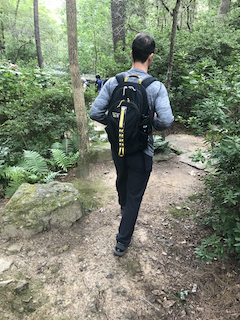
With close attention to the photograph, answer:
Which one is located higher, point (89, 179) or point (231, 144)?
point (231, 144)

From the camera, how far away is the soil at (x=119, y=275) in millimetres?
1870

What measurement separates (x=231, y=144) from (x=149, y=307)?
172cm

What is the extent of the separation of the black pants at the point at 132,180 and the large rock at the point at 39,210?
3.12ft

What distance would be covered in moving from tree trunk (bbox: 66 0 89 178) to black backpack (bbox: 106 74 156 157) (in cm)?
218

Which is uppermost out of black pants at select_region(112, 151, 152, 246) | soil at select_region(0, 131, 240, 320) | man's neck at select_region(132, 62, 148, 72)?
man's neck at select_region(132, 62, 148, 72)

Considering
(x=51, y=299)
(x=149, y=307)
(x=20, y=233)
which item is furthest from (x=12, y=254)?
(x=149, y=307)

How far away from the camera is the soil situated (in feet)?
6.14

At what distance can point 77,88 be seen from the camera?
13.1 feet

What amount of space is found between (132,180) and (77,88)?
2592 mm

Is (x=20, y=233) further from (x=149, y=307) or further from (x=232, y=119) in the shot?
(x=232, y=119)

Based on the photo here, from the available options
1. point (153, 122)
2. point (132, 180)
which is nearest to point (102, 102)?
point (153, 122)

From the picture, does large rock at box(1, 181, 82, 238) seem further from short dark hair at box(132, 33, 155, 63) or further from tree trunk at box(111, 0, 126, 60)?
tree trunk at box(111, 0, 126, 60)

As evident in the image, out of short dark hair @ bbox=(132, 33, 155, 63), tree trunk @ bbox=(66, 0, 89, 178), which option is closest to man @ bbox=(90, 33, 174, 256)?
short dark hair @ bbox=(132, 33, 155, 63)

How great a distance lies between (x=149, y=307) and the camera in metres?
1.93
